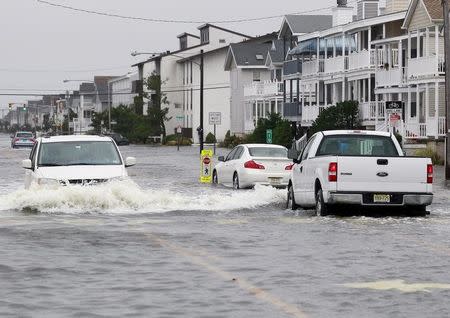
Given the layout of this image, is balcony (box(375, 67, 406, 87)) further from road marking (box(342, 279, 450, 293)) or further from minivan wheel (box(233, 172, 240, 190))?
road marking (box(342, 279, 450, 293))

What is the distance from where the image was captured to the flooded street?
1074 cm

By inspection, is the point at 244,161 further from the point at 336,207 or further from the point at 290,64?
the point at 290,64

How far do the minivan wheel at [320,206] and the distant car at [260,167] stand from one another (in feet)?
36.3

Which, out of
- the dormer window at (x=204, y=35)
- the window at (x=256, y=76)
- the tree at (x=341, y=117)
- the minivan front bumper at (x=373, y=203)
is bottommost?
the minivan front bumper at (x=373, y=203)

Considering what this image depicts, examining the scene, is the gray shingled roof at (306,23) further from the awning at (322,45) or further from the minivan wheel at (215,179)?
the minivan wheel at (215,179)

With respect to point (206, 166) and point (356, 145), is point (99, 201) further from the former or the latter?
point (206, 166)

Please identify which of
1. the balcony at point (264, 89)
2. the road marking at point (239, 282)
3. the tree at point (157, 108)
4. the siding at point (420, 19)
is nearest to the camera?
the road marking at point (239, 282)

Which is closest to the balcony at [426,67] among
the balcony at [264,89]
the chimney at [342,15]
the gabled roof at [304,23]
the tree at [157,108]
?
the chimney at [342,15]

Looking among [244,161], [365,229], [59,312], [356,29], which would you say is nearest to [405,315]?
[59,312]

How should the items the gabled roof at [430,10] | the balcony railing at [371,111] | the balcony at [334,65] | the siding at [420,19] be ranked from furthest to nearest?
the balcony at [334,65] → the balcony railing at [371,111] → the siding at [420,19] → the gabled roof at [430,10]

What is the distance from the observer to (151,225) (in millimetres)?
20453

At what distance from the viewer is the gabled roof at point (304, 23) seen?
93125 millimetres

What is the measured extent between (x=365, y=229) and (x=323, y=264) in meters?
5.48

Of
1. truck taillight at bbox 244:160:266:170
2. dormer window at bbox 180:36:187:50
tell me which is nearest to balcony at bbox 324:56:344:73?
truck taillight at bbox 244:160:266:170
